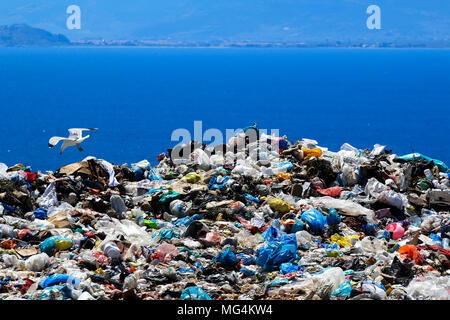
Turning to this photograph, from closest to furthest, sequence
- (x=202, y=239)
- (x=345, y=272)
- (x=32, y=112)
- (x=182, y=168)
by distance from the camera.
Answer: (x=345, y=272)
(x=202, y=239)
(x=182, y=168)
(x=32, y=112)

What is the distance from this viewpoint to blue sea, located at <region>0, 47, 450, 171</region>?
50625 millimetres

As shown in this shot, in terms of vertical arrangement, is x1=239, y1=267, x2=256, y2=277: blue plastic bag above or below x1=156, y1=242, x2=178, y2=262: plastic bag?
below

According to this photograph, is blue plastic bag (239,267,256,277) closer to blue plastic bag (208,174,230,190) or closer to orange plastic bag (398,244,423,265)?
orange plastic bag (398,244,423,265)

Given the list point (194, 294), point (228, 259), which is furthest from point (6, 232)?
point (194, 294)

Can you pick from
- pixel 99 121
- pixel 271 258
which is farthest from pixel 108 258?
pixel 99 121

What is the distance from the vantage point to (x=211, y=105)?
3014 inches

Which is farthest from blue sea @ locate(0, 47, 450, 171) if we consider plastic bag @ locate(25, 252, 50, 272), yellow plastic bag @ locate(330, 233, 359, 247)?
plastic bag @ locate(25, 252, 50, 272)

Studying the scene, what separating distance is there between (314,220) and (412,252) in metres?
1.74

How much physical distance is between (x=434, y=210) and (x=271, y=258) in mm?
3843

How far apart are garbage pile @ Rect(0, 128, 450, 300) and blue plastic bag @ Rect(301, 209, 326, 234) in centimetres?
2

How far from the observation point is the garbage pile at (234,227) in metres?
7.95

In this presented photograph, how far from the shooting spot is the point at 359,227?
34.4 ft

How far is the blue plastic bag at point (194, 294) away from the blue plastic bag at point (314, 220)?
3.04 m
